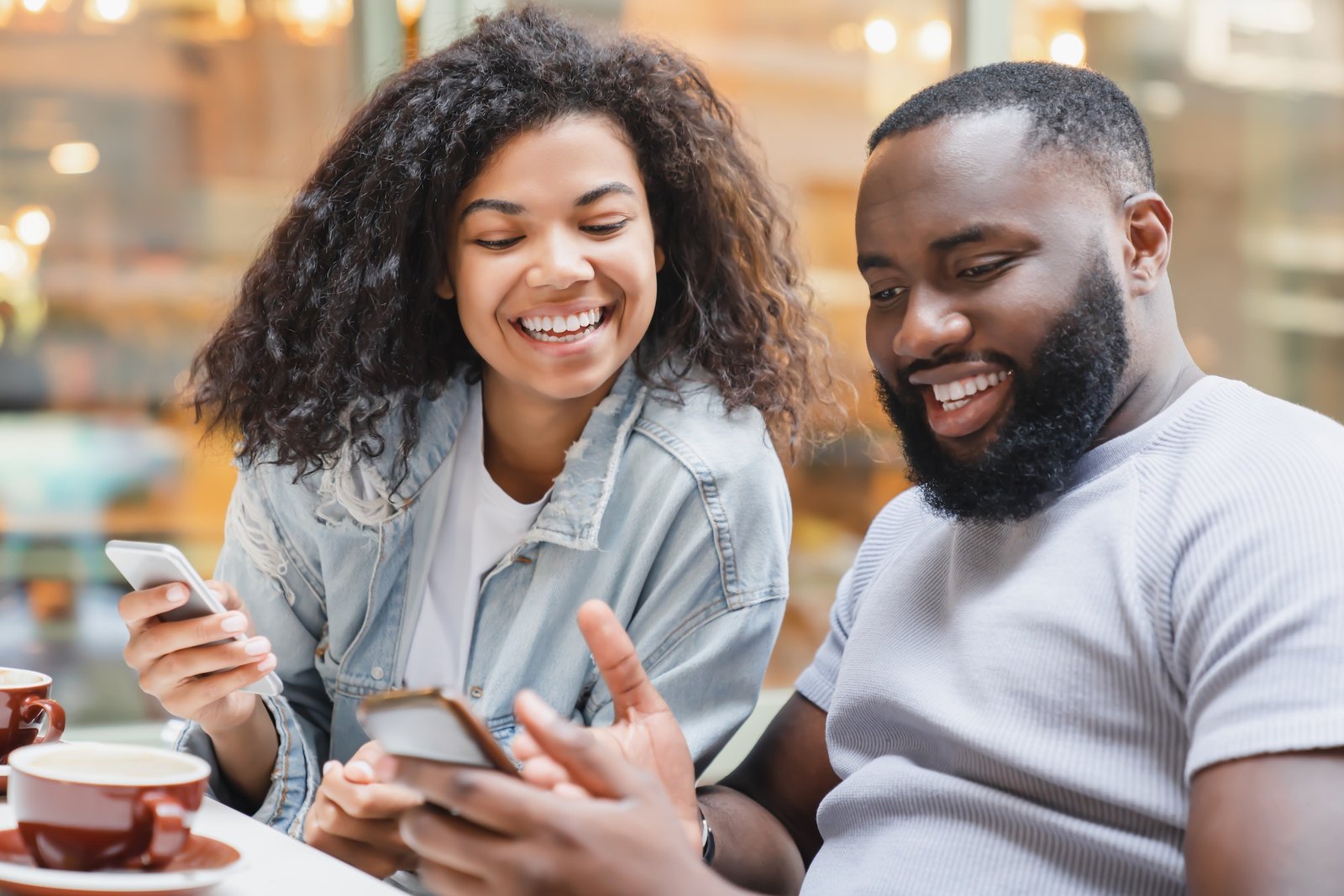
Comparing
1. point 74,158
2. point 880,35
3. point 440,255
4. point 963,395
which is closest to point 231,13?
point 74,158

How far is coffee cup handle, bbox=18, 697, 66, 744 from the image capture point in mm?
1229

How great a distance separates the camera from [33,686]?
1.24 m

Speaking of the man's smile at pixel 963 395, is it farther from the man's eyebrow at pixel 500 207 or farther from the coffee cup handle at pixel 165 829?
the coffee cup handle at pixel 165 829

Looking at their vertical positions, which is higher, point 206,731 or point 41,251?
point 41,251

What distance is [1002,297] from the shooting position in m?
1.13

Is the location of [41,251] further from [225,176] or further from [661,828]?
[661,828]

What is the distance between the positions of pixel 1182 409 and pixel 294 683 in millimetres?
1233

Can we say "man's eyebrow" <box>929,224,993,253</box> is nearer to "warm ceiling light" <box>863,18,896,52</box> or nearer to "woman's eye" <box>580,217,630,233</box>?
"woman's eye" <box>580,217,630,233</box>

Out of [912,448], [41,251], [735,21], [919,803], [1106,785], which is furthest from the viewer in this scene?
Result: [735,21]

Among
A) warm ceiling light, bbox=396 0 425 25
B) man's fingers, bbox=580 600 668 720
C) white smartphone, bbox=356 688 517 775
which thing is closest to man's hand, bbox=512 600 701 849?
man's fingers, bbox=580 600 668 720

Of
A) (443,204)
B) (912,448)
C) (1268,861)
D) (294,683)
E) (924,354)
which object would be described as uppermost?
(443,204)

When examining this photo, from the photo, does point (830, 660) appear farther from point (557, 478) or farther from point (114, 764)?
point (114, 764)

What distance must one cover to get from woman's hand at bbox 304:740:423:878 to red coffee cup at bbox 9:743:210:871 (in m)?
0.29

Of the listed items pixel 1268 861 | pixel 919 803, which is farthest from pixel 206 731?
pixel 1268 861
